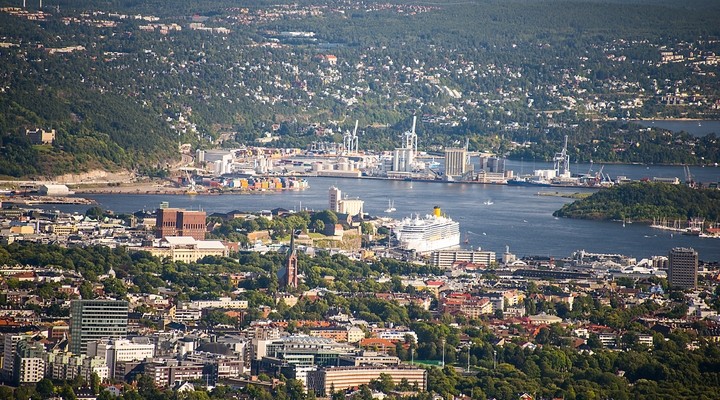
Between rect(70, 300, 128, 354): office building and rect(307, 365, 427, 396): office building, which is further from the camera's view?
rect(70, 300, 128, 354): office building

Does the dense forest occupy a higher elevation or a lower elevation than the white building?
higher

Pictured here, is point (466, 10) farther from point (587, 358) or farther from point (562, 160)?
point (587, 358)

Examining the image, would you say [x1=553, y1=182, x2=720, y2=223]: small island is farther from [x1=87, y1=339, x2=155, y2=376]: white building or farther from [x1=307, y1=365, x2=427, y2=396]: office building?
[x1=87, y1=339, x2=155, y2=376]: white building

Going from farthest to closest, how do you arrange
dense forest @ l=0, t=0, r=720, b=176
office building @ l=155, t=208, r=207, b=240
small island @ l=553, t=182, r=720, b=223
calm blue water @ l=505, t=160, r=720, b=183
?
dense forest @ l=0, t=0, r=720, b=176
calm blue water @ l=505, t=160, r=720, b=183
small island @ l=553, t=182, r=720, b=223
office building @ l=155, t=208, r=207, b=240

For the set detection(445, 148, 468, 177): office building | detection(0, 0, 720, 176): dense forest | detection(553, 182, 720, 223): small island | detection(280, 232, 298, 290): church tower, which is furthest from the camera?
detection(445, 148, 468, 177): office building

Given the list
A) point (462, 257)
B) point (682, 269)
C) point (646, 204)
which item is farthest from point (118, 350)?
point (646, 204)

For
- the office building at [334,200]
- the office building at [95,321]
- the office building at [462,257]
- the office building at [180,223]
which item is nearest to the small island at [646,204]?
the office building at [334,200]

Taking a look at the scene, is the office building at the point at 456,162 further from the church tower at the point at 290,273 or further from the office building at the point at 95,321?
the office building at the point at 95,321

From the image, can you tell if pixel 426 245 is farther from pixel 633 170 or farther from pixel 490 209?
pixel 633 170

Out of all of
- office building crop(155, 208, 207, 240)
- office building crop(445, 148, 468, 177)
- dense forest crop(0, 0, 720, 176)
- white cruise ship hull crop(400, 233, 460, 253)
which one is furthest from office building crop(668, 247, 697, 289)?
office building crop(445, 148, 468, 177)
